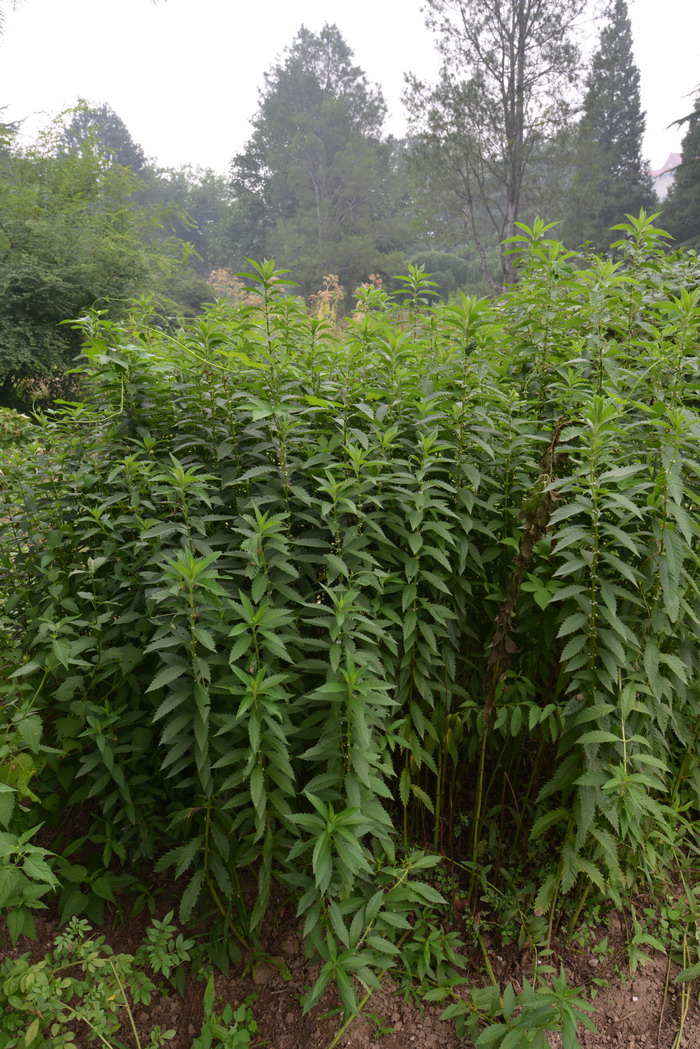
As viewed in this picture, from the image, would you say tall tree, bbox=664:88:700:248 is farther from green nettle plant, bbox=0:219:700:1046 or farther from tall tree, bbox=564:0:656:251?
green nettle plant, bbox=0:219:700:1046

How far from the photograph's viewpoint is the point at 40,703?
2.21 metres

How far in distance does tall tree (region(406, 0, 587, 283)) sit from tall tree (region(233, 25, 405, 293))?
32.0 feet

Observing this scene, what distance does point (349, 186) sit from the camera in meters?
29.3

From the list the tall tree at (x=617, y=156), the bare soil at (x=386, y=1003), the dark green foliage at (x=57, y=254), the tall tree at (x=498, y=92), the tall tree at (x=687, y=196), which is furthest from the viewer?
the tall tree at (x=617, y=156)

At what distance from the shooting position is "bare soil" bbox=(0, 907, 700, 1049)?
209 cm

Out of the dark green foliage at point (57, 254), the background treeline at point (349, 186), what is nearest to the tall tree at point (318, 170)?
the background treeline at point (349, 186)

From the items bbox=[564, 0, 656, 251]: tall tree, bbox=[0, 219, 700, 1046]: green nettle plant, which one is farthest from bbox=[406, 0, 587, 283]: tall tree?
bbox=[0, 219, 700, 1046]: green nettle plant

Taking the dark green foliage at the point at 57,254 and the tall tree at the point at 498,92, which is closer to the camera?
the dark green foliage at the point at 57,254

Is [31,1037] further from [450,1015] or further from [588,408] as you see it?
[588,408]

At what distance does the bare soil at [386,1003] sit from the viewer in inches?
82.4

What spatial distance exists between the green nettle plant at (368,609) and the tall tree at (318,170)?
25894 mm

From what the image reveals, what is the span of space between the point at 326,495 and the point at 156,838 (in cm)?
140

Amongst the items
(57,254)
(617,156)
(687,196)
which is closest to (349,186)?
(617,156)

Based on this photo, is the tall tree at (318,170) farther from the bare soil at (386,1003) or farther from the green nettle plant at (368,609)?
the bare soil at (386,1003)
